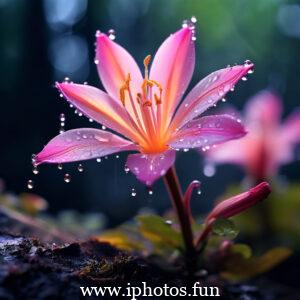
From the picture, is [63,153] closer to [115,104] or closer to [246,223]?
[115,104]

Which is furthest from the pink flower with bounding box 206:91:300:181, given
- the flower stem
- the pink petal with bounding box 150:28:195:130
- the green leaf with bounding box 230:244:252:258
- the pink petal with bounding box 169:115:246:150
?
the pink petal with bounding box 169:115:246:150

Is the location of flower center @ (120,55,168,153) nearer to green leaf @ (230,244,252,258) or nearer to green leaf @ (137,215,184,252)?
green leaf @ (137,215,184,252)

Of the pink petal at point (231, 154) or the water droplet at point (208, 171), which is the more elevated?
the pink petal at point (231, 154)

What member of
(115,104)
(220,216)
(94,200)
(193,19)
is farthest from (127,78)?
(94,200)

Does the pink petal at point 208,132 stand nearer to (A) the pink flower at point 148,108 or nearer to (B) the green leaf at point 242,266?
(A) the pink flower at point 148,108

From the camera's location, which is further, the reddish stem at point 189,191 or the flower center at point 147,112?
the reddish stem at point 189,191

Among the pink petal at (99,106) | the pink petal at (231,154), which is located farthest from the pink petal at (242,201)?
the pink petal at (231,154)
